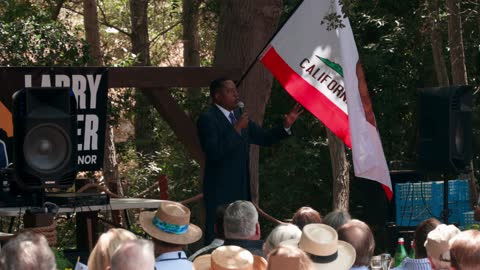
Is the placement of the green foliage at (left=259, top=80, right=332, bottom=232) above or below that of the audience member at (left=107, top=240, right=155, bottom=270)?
below

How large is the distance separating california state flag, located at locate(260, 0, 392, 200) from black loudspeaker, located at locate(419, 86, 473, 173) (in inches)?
34.8

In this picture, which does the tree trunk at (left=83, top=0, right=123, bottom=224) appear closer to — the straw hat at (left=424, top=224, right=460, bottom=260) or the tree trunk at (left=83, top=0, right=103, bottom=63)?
the tree trunk at (left=83, top=0, right=103, bottom=63)

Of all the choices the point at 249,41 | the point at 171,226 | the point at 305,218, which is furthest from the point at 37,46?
the point at 171,226

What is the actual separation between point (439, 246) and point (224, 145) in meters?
2.96

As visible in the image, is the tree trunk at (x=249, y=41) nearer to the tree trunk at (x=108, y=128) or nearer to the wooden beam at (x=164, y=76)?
the wooden beam at (x=164, y=76)

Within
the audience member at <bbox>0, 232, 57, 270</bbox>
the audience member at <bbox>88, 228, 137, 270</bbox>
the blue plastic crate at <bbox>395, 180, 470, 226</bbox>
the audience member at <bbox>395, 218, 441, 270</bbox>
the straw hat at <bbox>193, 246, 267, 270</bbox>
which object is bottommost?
the blue plastic crate at <bbox>395, 180, 470, 226</bbox>

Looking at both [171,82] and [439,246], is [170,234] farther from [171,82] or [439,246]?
[171,82]

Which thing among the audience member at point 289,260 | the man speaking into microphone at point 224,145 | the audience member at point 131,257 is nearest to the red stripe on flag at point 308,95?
the man speaking into microphone at point 224,145

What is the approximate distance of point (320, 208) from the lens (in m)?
16.7

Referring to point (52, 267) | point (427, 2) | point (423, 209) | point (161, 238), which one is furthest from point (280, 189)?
point (52, 267)

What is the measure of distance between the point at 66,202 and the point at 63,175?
0.95m

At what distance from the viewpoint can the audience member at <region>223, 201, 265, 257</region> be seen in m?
5.62

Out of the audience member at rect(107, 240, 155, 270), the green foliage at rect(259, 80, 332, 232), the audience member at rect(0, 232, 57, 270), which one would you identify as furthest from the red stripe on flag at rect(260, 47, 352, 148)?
the green foliage at rect(259, 80, 332, 232)

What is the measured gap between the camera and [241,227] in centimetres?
562
